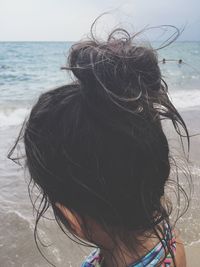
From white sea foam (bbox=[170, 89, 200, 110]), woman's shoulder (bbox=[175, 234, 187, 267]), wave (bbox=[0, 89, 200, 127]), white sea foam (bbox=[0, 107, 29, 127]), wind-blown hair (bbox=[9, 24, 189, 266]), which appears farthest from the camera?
white sea foam (bbox=[170, 89, 200, 110])

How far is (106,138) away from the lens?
1.00m

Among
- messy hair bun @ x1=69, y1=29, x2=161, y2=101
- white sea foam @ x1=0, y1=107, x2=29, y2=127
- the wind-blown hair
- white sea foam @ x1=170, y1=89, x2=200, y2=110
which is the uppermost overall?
messy hair bun @ x1=69, y1=29, x2=161, y2=101

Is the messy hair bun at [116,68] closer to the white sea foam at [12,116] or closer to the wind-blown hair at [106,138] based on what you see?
the wind-blown hair at [106,138]

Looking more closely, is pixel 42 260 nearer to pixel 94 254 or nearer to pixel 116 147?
pixel 94 254

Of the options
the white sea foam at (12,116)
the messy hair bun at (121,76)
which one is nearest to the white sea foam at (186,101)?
the white sea foam at (12,116)

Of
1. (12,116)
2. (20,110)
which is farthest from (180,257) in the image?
(20,110)

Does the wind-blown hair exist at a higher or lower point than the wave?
higher

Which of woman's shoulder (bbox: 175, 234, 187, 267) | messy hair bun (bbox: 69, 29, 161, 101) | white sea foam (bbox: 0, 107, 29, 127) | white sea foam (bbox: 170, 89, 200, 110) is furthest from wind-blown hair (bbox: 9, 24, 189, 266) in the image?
white sea foam (bbox: 170, 89, 200, 110)

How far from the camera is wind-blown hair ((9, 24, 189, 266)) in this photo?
1.01 meters

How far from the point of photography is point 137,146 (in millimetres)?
1023

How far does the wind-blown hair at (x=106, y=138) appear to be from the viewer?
1.01m

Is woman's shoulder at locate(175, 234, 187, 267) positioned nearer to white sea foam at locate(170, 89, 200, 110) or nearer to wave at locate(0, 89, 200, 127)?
wave at locate(0, 89, 200, 127)

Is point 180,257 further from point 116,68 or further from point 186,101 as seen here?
point 186,101

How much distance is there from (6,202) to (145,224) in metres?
3.00
